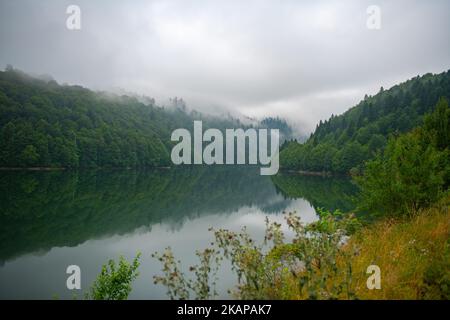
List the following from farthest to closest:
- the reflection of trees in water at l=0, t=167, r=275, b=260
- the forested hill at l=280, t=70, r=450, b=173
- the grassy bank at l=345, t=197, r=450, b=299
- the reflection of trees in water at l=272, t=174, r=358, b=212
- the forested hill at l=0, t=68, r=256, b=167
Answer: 1. the forested hill at l=280, t=70, r=450, b=173
2. the forested hill at l=0, t=68, r=256, b=167
3. the reflection of trees in water at l=272, t=174, r=358, b=212
4. the reflection of trees in water at l=0, t=167, r=275, b=260
5. the grassy bank at l=345, t=197, r=450, b=299

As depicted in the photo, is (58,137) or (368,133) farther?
(368,133)

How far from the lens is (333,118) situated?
7101 inches

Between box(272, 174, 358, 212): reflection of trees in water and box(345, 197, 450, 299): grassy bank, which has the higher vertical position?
box(345, 197, 450, 299): grassy bank

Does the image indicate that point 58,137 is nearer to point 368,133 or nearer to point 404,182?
point 404,182

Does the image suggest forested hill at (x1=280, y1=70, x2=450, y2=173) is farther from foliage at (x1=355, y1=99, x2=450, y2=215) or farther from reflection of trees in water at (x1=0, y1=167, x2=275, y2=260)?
foliage at (x1=355, y1=99, x2=450, y2=215)

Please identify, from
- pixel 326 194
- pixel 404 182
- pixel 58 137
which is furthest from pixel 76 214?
pixel 58 137

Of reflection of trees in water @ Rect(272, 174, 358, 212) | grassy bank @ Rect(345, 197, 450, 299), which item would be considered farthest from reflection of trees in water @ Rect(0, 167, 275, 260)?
grassy bank @ Rect(345, 197, 450, 299)

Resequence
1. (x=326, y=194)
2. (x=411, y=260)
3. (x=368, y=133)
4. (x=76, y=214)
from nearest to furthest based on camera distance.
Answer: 1. (x=411, y=260)
2. (x=76, y=214)
3. (x=326, y=194)
4. (x=368, y=133)

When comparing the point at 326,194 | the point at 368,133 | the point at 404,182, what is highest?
the point at 368,133

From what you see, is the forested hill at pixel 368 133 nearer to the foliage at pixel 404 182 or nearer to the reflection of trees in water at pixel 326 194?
the reflection of trees in water at pixel 326 194

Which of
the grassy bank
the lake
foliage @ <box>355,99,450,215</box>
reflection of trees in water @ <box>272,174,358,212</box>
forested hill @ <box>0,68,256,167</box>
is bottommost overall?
the lake

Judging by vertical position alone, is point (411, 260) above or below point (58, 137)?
below

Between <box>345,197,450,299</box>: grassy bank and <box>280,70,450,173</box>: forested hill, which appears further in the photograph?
<box>280,70,450,173</box>: forested hill
